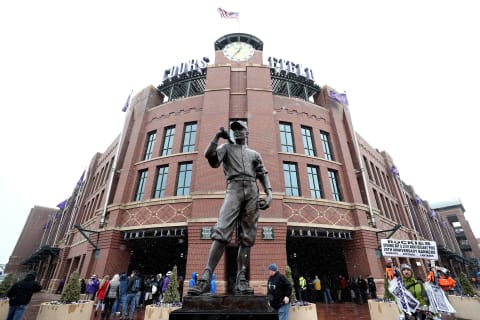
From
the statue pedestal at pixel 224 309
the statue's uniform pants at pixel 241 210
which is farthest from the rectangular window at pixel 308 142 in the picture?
the statue pedestal at pixel 224 309

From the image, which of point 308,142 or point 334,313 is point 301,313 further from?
point 308,142

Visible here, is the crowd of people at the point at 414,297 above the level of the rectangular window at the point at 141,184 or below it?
below

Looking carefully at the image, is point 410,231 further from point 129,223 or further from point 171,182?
point 129,223

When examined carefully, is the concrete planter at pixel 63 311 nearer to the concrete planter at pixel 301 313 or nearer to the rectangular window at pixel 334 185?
the concrete planter at pixel 301 313

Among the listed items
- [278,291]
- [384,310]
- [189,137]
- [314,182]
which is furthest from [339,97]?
[278,291]

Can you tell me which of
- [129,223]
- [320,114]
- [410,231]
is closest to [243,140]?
[129,223]

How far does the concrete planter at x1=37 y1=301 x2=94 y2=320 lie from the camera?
7531mm

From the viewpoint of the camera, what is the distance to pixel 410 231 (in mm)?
24062

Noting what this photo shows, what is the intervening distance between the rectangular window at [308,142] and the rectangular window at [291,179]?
1.86m

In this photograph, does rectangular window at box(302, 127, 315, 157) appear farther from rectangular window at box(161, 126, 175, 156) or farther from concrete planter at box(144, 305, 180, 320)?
concrete planter at box(144, 305, 180, 320)

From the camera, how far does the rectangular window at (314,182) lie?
54.9 ft

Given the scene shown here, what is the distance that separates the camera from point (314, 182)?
17125 millimetres

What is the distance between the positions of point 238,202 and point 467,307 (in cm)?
1053

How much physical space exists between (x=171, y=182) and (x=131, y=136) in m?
6.47
